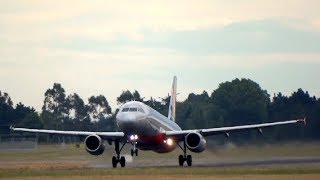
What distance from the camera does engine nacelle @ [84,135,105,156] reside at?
2462 inches

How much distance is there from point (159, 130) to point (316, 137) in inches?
486

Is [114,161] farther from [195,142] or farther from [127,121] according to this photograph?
[195,142]

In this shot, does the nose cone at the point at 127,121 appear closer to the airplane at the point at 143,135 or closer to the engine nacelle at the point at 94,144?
the airplane at the point at 143,135

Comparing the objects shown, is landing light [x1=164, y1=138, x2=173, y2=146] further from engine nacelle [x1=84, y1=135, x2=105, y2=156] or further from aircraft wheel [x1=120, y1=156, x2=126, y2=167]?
engine nacelle [x1=84, y1=135, x2=105, y2=156]

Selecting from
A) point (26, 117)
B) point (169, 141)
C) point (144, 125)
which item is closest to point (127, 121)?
point (144, 125)

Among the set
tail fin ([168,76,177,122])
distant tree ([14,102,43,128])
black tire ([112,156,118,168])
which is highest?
distant tree ([14,102,43,128])

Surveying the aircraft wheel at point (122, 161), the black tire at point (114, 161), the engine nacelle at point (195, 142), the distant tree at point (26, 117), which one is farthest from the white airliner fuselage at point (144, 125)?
the distant tree at point (26, 117)

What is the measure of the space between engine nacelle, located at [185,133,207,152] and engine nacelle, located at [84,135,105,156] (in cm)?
575

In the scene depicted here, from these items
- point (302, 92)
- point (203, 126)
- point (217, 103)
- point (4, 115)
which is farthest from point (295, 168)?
point (4, 115)

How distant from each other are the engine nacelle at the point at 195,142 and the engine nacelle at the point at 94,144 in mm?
5751

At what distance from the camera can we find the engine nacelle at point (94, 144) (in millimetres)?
62531

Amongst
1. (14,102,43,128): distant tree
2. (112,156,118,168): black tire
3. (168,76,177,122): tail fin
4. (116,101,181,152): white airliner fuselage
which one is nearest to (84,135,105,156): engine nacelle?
(112,156,118,168): black tire

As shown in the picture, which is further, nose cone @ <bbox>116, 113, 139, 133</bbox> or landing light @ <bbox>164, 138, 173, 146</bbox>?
landing light @ <bbox>164, 138, 173, 146</bbox>

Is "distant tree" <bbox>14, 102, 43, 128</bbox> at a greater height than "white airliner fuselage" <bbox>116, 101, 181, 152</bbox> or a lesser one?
greater
